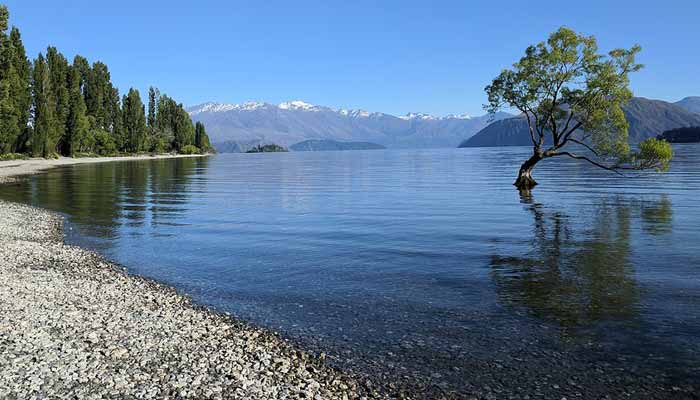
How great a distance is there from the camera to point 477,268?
2156cm

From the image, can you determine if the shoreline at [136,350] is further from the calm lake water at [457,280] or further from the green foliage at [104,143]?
the green foliage at [104,143]

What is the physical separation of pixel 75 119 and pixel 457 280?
470ft

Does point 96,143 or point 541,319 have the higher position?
point 96,143

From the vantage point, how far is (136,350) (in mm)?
12164

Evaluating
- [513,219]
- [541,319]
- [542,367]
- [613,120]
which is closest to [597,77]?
[613,120]

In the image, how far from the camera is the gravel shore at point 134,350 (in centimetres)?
1027

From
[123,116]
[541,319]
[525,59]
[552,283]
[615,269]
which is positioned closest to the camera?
[541,319]

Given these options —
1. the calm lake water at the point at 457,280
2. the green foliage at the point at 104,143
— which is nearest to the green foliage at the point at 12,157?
the green foliage at the point at 104,143

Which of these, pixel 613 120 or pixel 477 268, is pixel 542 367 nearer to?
pixel 477 268

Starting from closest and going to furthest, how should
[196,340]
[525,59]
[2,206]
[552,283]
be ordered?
1. [196,340]
2. [552,283]
3. [2,206]
4. [525,59]

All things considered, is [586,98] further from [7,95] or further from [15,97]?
[15,97]

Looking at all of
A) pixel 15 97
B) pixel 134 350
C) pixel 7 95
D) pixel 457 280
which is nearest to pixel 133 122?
pixel 15 97

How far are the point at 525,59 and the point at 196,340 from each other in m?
51.1

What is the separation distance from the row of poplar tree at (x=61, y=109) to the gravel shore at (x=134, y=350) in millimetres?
66476
